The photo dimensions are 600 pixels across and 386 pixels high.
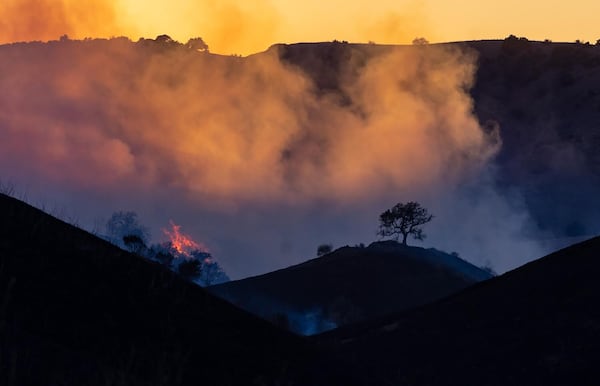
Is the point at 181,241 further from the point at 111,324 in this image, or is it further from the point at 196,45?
the point at 111,324

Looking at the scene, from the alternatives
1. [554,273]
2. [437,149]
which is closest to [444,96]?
[437,149]

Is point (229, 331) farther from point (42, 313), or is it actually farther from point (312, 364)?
point (42, 313)

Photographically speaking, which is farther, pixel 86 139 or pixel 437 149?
pixel 86 139

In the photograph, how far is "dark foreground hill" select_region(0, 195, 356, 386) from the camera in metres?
7.21

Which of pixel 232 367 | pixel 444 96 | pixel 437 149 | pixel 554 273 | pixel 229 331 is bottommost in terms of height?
pixel 232 367

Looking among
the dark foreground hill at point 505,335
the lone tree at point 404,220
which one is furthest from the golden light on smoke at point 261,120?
the dark foreground hill at point 505,335

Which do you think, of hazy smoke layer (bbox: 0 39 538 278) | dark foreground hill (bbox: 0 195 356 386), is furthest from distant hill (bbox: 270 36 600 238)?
dark foreground hill (bbox: 0 195 356 386)

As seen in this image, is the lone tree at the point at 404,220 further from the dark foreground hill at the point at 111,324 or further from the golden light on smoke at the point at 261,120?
the dark foreground hill at the point at 111,324

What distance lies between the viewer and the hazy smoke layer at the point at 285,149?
14775 cm

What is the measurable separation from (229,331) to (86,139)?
6685 inches

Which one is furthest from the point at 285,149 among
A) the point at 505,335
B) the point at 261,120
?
the point at 505,335

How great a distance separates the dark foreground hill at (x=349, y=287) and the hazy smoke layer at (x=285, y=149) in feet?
152

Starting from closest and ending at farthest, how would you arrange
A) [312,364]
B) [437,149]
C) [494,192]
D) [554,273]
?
[312,364]
[554,273]
[494,192]
[437,149]

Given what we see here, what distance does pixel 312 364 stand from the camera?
1002cm
